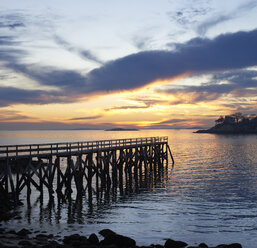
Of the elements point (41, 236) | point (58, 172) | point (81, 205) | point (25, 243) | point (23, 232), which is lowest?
point (81, 205)

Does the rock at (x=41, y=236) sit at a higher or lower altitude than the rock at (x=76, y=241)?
lower

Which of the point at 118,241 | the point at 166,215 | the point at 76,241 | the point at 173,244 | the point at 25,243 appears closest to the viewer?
the point at 25,243

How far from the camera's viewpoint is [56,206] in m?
23.3

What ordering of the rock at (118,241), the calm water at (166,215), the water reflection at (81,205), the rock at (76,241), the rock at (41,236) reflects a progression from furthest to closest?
the water reflection at (81,205) → the calm water at (166,215) → the rock at (41,236) → the rock at (118,241) → the rock at (76,241)

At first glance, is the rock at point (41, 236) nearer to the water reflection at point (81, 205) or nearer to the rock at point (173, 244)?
the water reflection at point (81, 205)

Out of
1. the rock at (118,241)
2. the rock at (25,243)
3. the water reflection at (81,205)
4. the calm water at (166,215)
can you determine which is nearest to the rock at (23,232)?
the calm water at (166,215)

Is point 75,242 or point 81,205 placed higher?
point 75,242

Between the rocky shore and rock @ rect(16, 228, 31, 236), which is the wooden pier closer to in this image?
rock @ rect(16, 228, 31, 236)

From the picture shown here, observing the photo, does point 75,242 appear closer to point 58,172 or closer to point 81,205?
point 81,205

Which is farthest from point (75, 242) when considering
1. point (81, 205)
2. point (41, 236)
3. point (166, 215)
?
point (81, 205)

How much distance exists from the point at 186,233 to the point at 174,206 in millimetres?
5800

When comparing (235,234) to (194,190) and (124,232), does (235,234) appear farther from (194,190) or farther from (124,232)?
(194,190)

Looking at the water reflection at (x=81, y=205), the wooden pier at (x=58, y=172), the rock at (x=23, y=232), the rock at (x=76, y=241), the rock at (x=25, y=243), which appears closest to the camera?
the rock at (x=25, y=243)

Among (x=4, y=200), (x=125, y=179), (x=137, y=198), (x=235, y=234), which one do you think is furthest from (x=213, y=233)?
(x=125, y=179)
